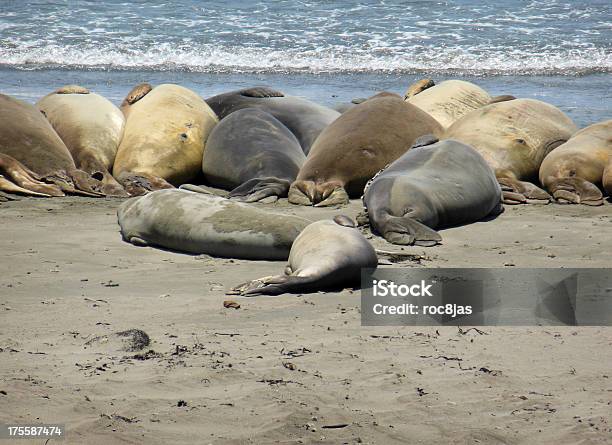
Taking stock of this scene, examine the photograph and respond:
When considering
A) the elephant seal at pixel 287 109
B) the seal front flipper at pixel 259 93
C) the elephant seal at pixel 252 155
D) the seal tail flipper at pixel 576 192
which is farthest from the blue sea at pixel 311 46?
the seal tail flipper at pixel 576 192

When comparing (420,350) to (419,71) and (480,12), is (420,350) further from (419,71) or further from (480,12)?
(480,12)

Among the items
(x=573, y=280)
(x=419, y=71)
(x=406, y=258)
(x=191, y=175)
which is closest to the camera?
(x=573, y=280)

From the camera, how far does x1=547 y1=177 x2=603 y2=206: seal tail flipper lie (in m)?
7.71

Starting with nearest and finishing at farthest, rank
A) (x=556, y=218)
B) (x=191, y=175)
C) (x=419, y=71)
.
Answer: (x=556, y=218)
(x=191, y=175)
(x=419, y=71)

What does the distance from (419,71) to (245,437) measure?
14690 millimetres

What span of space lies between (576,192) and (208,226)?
3.23 m

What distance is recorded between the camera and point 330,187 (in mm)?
7707

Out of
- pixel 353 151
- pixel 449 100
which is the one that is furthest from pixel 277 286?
pixel 449 100

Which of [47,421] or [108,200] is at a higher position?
[47,421]

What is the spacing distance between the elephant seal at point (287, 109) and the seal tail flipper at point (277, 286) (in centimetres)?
389

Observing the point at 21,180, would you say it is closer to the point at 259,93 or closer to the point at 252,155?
the point at 252,155

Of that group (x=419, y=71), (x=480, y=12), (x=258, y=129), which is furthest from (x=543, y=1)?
(x=258, y=129)

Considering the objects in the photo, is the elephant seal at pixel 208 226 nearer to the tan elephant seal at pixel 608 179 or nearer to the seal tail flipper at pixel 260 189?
the seal tail flipper at pixel 260 189

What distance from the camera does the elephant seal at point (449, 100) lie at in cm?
962
